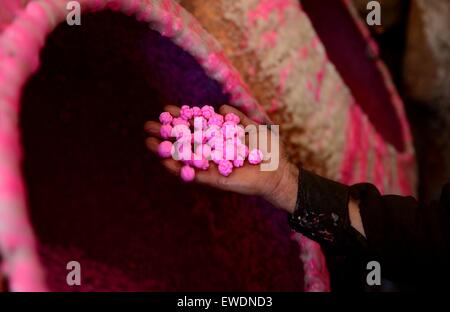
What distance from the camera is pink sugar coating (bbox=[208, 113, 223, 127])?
0.82 meters

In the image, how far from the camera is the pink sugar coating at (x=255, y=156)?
2.65 feet

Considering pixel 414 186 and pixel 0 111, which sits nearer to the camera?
pixel 0 111

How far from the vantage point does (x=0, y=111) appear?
0.44 meters

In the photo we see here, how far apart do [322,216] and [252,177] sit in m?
0.16

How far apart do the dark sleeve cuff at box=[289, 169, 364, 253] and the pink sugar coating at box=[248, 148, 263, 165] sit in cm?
11

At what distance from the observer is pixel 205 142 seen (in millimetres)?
805

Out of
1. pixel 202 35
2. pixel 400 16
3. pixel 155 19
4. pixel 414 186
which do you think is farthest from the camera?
pixel 400 16

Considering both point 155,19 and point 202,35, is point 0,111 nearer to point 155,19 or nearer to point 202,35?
point 155,19

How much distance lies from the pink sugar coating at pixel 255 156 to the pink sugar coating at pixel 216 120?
0.08 metres

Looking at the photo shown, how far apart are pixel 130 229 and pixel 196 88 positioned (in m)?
0.50

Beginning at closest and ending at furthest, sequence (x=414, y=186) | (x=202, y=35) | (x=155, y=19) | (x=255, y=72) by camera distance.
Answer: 1. (x=155, y=19)
2. (x=202, y=35)
3. (x=255, y=72)
4. (x=414, y=186)

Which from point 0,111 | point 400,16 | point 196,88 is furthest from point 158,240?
point 400,16

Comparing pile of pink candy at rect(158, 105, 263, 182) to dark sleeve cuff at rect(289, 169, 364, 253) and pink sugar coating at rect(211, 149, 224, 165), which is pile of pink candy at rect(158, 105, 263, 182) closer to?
pink sugar coating at rect(211, 149, 224, 165)

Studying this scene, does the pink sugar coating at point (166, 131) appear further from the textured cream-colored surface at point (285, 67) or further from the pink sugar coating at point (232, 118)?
the textured cream-colored surface at point (285, 67)
